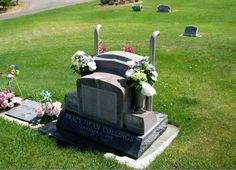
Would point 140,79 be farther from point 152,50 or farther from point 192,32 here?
point 192,32

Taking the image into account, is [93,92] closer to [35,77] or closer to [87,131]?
[87,131]

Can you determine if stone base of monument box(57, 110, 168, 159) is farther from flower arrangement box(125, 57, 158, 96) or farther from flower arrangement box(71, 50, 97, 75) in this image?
flower arrangement box(71, 50, 97, 75)

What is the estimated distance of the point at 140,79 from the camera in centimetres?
693

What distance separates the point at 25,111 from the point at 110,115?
2.71 metres

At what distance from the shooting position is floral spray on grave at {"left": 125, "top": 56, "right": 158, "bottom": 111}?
22.8 feet

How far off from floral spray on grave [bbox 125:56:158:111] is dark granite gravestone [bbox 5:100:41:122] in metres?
2.79

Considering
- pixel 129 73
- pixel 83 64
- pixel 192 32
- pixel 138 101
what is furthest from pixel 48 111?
pixel 192 32

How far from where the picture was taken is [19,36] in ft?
→ 69.6

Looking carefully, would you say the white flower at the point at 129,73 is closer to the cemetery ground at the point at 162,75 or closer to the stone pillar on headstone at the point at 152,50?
the stone pillar on headstone at the point at 152,50

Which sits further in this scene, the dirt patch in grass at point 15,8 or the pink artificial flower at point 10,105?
the dirt patch in grass at point 15,8

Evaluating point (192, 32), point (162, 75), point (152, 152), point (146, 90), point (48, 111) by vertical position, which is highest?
point (146, 90)

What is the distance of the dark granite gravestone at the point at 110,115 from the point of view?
709cm

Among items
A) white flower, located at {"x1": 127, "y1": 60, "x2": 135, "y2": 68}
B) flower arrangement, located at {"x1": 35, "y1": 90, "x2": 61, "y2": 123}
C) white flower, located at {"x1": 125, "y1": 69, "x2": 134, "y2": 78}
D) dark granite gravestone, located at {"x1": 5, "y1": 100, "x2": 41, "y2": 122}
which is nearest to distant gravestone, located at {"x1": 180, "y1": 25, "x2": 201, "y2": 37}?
→ dark granite gravestone, located at {"x1": 5, "y1": 100, "x2": 41, "y2": 122}

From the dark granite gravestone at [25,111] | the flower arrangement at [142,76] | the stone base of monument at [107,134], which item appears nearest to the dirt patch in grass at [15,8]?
the dark granite gravestone at [25,111]
